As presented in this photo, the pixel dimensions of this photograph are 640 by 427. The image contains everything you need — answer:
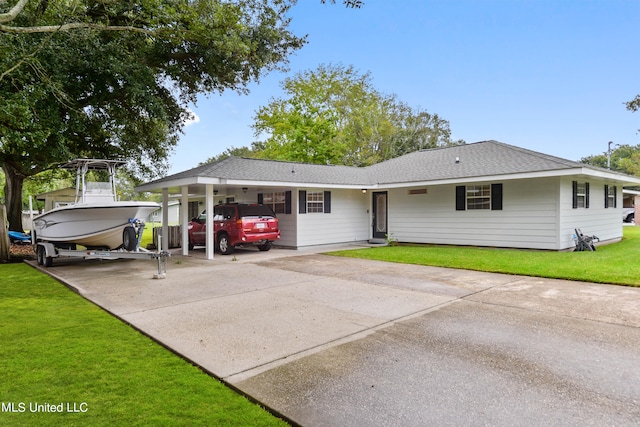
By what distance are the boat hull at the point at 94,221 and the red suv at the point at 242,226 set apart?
10.0 ft

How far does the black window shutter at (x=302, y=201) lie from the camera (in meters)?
14.4

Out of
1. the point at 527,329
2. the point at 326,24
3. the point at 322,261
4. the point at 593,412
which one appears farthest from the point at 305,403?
the point at 326,24

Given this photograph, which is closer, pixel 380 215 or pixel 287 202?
pixel 287 202

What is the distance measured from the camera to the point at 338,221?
51.9 ft

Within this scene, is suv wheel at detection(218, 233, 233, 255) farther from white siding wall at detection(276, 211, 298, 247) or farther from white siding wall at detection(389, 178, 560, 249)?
white siding wall at detection(389, 178, 560, 249)

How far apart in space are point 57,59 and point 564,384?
13893 mm

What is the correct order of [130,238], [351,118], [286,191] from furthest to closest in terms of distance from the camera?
[351,118] < [286,191] < [130,238]

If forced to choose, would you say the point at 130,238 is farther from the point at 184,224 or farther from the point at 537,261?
the point at 537,261

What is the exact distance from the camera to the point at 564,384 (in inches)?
125

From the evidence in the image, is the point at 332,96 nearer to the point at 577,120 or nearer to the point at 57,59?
the point at 577,120

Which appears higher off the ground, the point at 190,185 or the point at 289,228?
the point at 190,185

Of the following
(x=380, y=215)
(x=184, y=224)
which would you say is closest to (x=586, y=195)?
(x=380, y=215)

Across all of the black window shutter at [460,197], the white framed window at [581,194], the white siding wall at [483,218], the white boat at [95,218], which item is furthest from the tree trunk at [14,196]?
the white framed window at [581,194]

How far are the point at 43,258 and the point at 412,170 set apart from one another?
13.4 meters
